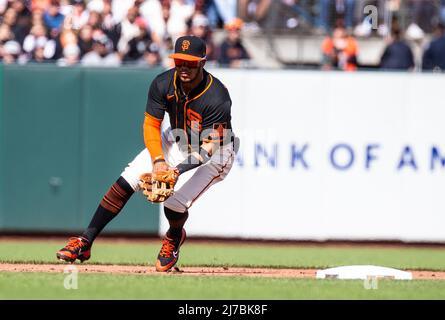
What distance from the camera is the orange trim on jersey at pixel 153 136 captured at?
900 cm

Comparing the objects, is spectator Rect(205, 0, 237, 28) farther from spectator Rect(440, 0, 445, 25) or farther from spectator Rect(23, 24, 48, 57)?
spectator Rect(440, 0, 445, 25)

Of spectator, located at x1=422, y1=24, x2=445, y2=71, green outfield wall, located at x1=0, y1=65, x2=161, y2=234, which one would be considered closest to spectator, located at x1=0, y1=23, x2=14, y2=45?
green outfield wall, located at x1=0, y1=65, x2=161, y2=234

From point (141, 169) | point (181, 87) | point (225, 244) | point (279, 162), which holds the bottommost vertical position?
point (225, 244)

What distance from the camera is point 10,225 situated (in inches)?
537

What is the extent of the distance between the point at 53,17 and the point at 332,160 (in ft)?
16.1

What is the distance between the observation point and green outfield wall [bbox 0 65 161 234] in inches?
537

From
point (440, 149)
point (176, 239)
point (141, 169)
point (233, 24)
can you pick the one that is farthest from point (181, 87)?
point (233, 24)

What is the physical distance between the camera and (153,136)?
29.6 feet

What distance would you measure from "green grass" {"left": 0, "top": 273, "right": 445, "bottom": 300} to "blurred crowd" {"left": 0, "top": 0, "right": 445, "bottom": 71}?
5986 mm

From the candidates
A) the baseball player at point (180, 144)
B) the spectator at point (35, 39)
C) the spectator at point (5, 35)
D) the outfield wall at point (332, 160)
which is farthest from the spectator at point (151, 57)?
the baseball player at point (180, 144)

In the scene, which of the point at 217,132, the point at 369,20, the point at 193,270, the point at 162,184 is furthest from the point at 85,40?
the point at 162,184

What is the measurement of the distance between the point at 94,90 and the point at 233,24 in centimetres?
280

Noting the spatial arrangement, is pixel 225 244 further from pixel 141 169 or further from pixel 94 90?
pixel 141 169
